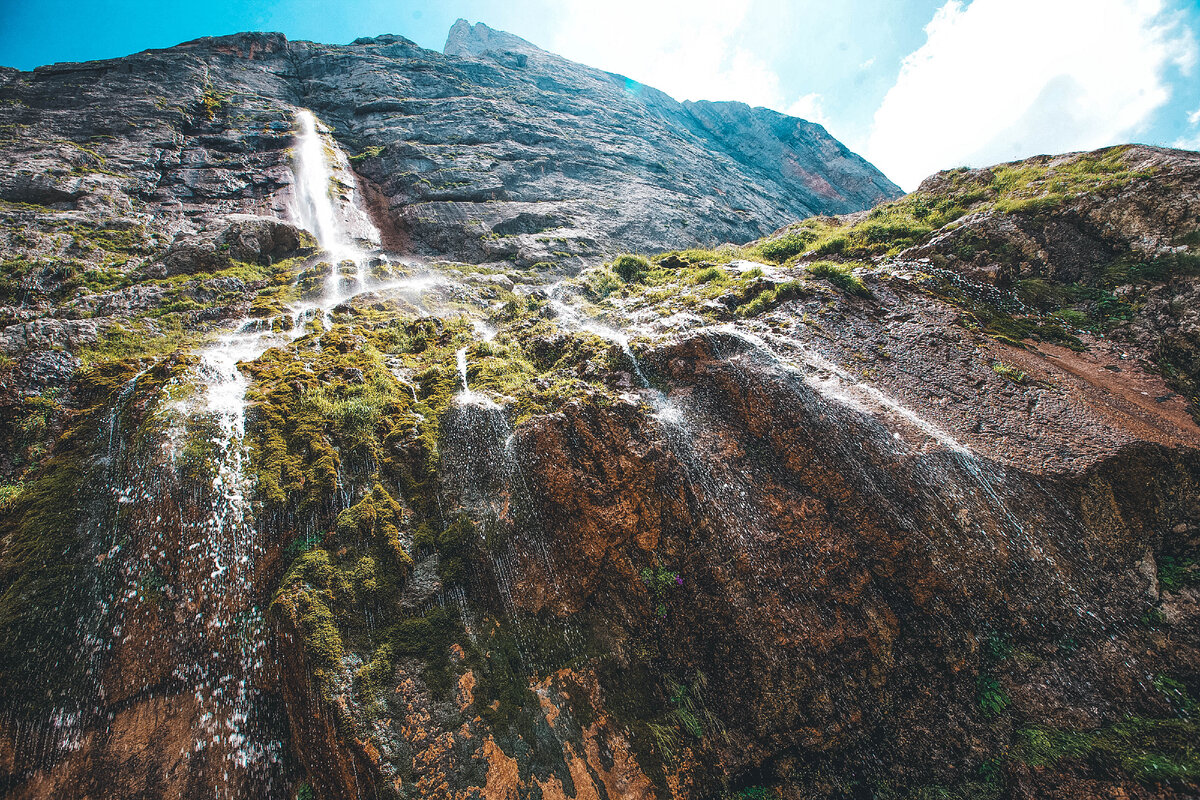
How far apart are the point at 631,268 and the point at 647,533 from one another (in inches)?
524

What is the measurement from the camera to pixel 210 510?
6.83 m

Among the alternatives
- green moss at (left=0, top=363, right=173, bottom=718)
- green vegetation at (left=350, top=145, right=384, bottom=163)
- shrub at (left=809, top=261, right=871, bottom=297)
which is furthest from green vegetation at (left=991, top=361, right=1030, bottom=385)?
green vegetation at (left=350, top=145, right=384, bottom=163)

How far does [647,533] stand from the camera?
25.5ft

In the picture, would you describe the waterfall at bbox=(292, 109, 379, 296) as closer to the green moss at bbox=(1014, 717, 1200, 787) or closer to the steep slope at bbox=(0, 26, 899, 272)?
the steep slope at bbox=(0, 26, 899, 272)

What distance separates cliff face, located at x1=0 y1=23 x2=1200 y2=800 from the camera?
18.6ft

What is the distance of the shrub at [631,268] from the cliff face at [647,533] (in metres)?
5.16

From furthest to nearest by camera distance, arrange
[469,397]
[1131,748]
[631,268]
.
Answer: [631,268], [469,397], [1131,748]

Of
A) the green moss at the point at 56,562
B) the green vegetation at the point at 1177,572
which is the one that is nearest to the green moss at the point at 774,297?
the green vegetation at the point at 1177,572

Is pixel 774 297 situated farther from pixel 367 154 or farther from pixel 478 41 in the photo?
pixel 478 41

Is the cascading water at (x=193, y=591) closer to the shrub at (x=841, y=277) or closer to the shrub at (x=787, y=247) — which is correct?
the shrub at (x=841, y=277)

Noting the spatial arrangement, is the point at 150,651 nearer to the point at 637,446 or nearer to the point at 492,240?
the point at 637,446

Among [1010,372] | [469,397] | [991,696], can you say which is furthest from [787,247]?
[991,696]

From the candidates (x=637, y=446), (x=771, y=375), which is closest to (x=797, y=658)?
(x=637, y=446)

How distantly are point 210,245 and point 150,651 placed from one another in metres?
16.6
